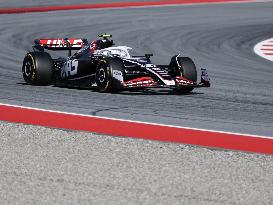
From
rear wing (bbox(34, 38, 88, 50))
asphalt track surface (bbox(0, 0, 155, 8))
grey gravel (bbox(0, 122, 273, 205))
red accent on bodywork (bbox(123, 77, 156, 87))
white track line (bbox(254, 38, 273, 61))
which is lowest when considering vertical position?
asphalt track surface (bbox(0, 0, 155, 8))

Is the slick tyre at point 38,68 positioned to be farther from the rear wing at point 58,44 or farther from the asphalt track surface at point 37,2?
the asphalt track surface at point 37,2

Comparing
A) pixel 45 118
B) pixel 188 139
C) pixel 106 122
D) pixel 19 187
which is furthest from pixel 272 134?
pixel 19 187

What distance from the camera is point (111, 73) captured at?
13.6m

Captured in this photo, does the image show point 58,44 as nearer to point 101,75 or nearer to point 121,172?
point 101,75

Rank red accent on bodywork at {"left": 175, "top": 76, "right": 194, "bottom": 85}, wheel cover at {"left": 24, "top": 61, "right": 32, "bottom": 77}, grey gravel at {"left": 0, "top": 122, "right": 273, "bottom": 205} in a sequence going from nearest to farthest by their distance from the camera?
1. grey gravel at {"left": 0, "top": 122, "right": 273, "bottom": 205}
2. red accent on bodywork at {"left": 175, "top": 76, "right": 194, "bottom": 85}
3. wheel cover at {"left": 24, "top": 61, "right": 32, "bottom": 77}

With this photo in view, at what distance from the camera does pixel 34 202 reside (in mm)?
6902

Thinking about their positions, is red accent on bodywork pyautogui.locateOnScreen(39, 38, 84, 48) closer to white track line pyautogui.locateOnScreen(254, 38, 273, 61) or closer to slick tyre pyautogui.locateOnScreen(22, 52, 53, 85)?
slick tyre pyautogui.locateOnScreen(22, 52, 53, 85)

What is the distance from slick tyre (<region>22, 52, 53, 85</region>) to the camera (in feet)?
48.8

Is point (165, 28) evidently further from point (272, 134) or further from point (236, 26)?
point (272, 134)

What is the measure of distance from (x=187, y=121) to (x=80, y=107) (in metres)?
1.89

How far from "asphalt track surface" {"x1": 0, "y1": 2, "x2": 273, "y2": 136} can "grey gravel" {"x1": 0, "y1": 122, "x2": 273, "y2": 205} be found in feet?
6.35

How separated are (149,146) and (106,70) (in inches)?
173

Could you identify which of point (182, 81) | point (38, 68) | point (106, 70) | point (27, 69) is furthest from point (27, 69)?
point (182, 81)

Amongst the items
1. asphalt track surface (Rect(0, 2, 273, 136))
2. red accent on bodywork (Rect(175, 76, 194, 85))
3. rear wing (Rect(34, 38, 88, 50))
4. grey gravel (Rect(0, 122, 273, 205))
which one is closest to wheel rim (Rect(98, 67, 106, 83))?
asphalt track surface (Rect(0, 2, 273, 136))
